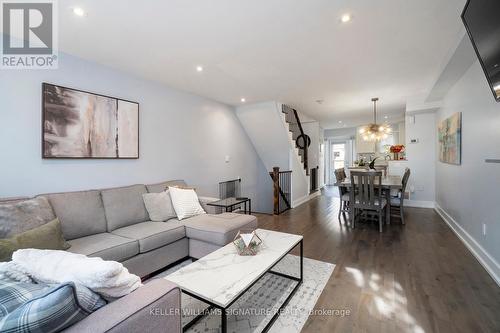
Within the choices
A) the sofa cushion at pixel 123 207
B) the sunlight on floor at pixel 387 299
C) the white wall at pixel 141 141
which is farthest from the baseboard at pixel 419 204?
the sofa cushion at pixel 123 207

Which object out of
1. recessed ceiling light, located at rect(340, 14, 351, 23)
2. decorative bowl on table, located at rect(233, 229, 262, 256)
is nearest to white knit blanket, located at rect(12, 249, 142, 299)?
decorative bowl on table, located at rect(233, 229, 262, 256)

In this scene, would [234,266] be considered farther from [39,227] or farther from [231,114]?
[231,114]

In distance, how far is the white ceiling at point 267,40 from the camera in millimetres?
1836

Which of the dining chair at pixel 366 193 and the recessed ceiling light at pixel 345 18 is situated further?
the dining chair at pixel 366 193

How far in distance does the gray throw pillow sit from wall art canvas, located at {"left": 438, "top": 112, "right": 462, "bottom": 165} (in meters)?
4.88

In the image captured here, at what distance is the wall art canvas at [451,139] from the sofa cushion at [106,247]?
443 centimetres

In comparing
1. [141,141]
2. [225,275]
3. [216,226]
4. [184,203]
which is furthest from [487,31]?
[141,141]

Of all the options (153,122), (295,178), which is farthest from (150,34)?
(295,178)

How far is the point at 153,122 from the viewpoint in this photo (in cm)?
344

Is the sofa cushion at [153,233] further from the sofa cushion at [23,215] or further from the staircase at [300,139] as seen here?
the staircase at [300,139]

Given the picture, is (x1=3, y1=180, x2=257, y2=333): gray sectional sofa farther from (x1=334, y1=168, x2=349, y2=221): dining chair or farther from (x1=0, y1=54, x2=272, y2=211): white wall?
(x1=334, y1=168, x2=349, y2=221): dining chair

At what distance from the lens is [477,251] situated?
2617 mm

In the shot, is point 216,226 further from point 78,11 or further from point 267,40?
point 78,11

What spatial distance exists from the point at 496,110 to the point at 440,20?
1070mm
